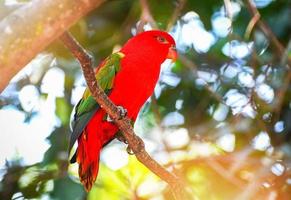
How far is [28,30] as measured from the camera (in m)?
1.08

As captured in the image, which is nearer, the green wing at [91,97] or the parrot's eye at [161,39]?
the green wing at [91,97]

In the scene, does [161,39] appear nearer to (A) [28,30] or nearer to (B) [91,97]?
(B) [91,97]

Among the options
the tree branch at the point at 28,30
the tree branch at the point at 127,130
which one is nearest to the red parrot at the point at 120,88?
the tree branch at the point at 127,130

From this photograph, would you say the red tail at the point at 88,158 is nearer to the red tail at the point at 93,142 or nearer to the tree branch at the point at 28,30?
the red tail at the point at 93,142

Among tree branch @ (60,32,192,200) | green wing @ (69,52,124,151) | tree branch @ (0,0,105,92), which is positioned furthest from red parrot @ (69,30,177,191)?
tree branch @ (0,0,105,92)

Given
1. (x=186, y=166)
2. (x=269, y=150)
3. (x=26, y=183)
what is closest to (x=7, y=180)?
(x=26, y=183)

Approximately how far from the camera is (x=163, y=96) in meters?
3.88

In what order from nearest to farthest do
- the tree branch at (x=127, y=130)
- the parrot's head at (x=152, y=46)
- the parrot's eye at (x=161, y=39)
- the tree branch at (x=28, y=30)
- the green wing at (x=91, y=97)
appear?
the tree branch at (x=28, y=30)
the tree branch at (x=127, y=130)
the green wing at (x=91, y=97)
the parrot's head at (x=152, y=46)
the parrot's eye at (x=161, y=39)

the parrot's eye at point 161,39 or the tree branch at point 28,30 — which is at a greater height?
the tree branch at point 28,30

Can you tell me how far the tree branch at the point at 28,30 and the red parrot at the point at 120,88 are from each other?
3.72 feet

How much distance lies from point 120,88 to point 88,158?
32 centimetres

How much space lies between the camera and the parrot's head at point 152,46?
2.60 metres

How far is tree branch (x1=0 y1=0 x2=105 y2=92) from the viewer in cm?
105

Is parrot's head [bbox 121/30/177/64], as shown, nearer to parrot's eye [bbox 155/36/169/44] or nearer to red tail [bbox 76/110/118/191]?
parrot's eye [bbox 155/36/169/44]
